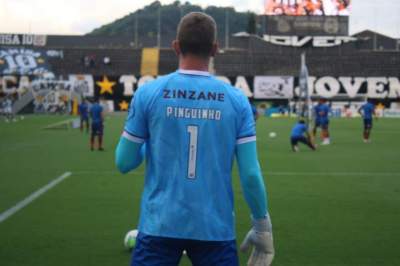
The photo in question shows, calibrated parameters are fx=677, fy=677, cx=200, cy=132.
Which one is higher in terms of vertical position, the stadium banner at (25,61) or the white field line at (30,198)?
the stadium banner at (25,61)

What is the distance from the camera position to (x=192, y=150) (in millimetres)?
3432

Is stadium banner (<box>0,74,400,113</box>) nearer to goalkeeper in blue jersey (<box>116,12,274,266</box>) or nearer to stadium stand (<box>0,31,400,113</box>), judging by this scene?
stadium stand (<box>0,31,400,113</box>)

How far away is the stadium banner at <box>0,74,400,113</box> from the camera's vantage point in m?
66.0

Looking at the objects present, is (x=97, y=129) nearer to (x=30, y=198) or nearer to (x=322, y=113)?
(x=322, y=113)

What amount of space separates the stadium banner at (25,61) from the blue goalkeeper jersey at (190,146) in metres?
66.1

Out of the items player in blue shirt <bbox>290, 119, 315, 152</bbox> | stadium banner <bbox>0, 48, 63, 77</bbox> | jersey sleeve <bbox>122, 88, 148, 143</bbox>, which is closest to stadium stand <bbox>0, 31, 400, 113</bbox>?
stadium banner <bbox>0, 48, 63, 77</bbox>

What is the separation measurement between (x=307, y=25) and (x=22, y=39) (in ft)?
99.1

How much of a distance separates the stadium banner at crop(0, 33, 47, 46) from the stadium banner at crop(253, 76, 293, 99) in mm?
23640

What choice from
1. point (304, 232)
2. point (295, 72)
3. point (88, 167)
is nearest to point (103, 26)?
point (295, 72)

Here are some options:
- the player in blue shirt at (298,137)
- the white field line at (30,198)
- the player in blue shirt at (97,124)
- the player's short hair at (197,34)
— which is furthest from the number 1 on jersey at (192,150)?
the player in blue shirt at (298,137)

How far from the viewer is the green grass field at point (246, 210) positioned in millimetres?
7379

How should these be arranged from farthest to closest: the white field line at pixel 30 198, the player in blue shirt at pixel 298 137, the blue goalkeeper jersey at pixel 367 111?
the blue goalkeeper jersey at pixel 367 111 → the player in blue shirt at pixel 298 137 → the white field line at pixel 30 198

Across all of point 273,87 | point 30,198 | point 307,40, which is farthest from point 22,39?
point 30,198

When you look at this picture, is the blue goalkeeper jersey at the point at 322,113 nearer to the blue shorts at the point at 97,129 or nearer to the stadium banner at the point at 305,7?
the blue shorts at the point at 97,129
